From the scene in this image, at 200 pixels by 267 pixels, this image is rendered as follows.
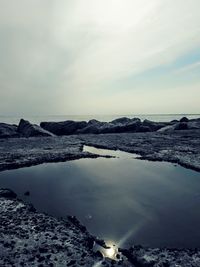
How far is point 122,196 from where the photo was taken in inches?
438

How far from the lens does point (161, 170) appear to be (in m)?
15.5

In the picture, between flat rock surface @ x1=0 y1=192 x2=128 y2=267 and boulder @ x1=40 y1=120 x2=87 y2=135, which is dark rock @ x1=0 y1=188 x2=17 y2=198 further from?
boulder @ x1=40 y1=120 x2=87 y2=135

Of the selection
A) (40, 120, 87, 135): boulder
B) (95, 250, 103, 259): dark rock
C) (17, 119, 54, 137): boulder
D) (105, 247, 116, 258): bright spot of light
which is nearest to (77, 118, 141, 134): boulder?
(40, 120, 87, 135): boulder

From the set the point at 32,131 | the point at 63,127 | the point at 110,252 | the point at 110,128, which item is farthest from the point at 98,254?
the point at 63,127

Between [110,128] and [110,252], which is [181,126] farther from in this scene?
[110,252]

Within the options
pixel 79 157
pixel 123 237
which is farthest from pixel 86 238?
pixel 79 157

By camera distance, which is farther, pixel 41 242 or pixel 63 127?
pixel 63 127

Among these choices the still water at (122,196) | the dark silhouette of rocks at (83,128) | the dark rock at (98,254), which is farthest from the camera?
the dark silhouette of rocks at (83,128)

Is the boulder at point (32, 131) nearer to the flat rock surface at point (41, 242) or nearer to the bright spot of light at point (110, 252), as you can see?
the flat rock surface at point (41, 242)

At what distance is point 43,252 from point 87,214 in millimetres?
2848

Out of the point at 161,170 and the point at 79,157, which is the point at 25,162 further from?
the point at 161,170

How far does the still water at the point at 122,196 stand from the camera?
310 inches

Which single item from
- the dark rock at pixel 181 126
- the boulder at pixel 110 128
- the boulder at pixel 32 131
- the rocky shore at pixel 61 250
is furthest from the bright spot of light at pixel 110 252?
the dark rock at pixel 181 126

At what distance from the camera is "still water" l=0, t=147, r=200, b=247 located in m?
7.87
